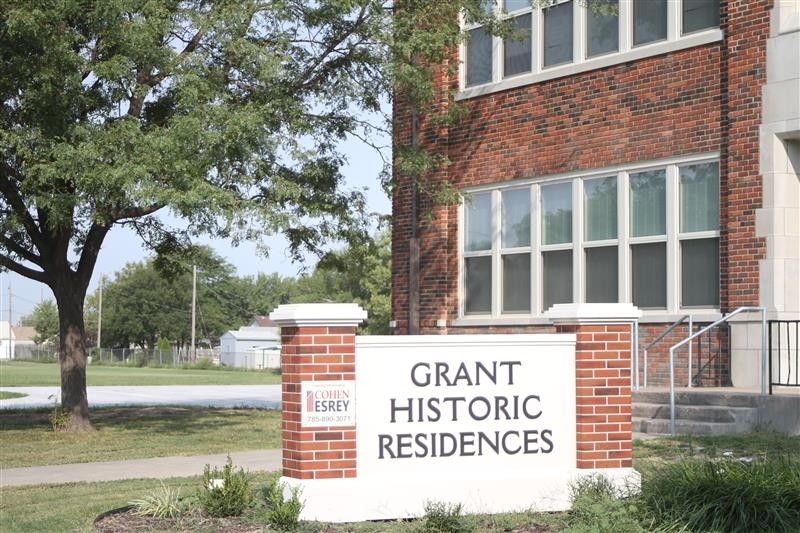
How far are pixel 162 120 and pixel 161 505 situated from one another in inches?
438

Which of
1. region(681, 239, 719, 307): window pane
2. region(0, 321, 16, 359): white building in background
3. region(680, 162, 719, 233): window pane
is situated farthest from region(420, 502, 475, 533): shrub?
region(0, 321, 16, 359): white building in background

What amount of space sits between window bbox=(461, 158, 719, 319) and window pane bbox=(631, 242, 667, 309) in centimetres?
2

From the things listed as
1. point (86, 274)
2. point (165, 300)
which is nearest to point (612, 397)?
point (86, 274)

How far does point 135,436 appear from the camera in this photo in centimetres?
1958

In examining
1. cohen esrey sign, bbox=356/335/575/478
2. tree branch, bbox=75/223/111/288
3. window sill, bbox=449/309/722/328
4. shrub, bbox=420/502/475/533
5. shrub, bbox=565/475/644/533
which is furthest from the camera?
tree branch, bbox=75/223/111/288

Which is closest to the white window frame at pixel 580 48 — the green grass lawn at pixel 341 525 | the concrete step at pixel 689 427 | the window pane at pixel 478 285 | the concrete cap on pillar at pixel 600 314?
the window pane at pixel 478 285

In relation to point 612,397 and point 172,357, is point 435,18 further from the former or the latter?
point 172,357

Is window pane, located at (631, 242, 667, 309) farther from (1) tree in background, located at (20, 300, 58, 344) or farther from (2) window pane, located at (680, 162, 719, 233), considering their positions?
(1) tree in background, located at (20, 300, 58, 344)

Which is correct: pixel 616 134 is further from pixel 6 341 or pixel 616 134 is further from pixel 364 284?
pixel 6 341

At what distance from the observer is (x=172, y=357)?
292 feet

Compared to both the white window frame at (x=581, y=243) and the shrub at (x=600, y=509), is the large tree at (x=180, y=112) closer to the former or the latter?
the white window frame at (x=581, y=243)

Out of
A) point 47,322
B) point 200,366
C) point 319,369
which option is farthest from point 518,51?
point 47,322

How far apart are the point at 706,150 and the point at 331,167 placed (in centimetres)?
620

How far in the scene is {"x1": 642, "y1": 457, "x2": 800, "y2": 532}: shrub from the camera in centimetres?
882
